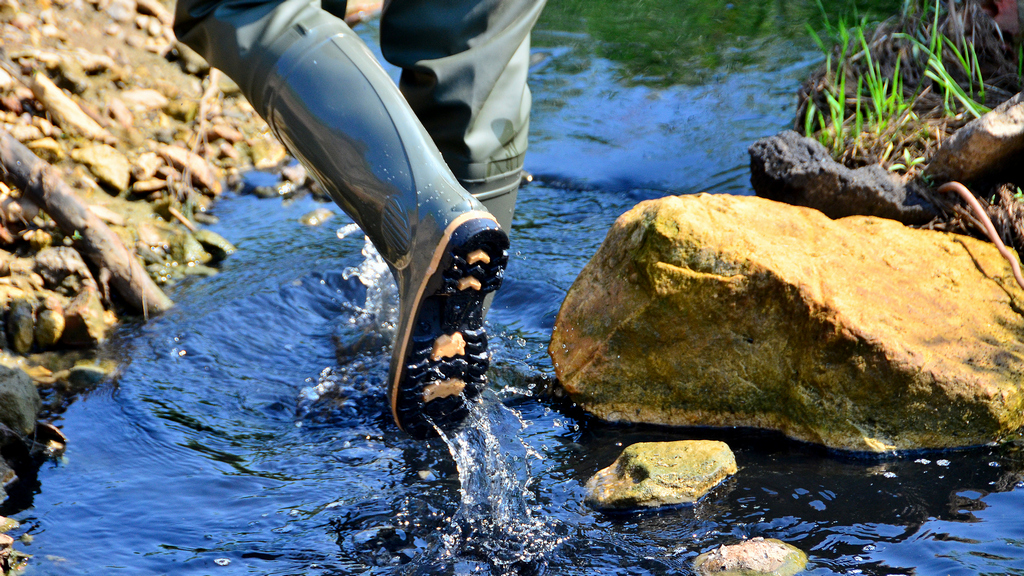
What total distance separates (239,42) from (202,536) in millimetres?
1015

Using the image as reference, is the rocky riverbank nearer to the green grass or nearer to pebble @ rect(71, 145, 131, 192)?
pebble @ rect(71, 145, 131, 192)

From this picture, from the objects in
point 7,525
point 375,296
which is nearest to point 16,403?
point 7,525

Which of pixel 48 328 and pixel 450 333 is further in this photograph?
pixel 48 328

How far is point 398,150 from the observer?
70.9 inches

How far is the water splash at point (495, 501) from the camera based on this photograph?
6.02 feet

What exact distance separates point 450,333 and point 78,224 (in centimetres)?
170

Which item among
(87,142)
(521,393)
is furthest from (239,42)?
(87,142)

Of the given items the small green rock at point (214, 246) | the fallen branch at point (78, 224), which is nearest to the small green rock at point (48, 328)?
the fallen branch at point (78, 224)

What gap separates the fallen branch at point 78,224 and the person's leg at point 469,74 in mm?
1295

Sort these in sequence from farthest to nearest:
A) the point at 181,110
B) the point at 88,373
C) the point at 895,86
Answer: the point at 181,110
the point at 895,86
the point at 88,373

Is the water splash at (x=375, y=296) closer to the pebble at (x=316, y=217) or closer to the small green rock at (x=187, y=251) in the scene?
the pebble at (x=316, y=217)

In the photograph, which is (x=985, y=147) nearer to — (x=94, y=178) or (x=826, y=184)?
(x=826, y=184)

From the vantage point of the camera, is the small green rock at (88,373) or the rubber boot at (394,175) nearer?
the rubber boot at (394,175)

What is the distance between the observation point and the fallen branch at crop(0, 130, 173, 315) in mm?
2949
